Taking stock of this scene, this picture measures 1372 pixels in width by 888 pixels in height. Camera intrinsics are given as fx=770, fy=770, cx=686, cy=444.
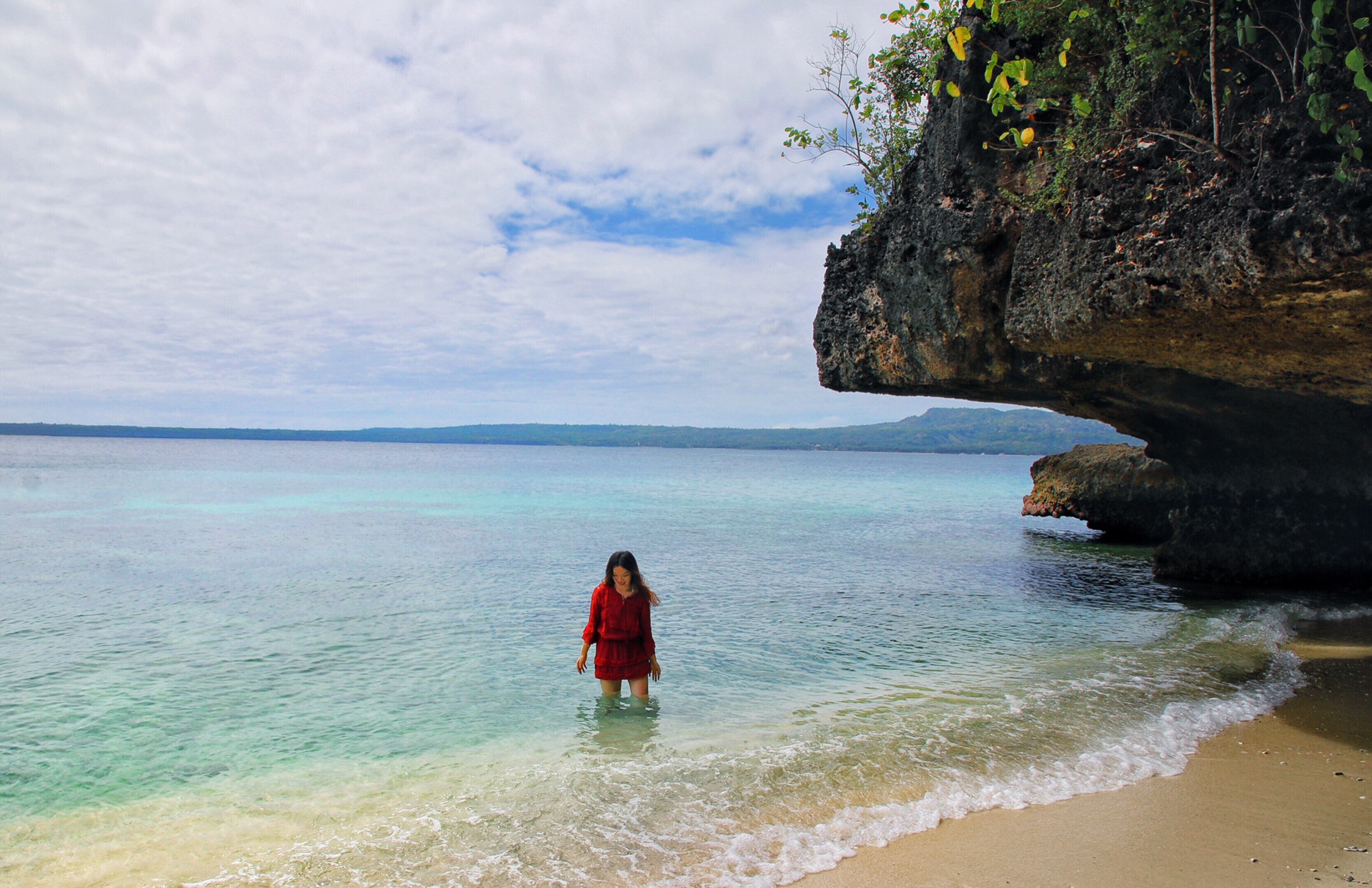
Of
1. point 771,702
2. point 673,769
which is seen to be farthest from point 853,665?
point 673,769

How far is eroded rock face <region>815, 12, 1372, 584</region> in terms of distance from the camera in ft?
20.4

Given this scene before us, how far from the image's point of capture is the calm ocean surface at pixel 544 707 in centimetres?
515

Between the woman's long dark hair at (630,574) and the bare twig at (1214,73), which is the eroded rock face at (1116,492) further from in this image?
the woman's long dark hair at (630,574)

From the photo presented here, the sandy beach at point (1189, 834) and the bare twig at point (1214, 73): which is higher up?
the bare twig at point (1214, 73)

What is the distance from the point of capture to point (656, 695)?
835 centimetres

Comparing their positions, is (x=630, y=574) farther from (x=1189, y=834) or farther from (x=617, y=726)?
(x=1189, y=834)

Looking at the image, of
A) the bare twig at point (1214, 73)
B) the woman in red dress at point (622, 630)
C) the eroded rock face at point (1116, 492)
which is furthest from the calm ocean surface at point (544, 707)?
the bare twig at point (1214, 73)

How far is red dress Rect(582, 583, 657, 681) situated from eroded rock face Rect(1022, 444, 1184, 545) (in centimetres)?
1974

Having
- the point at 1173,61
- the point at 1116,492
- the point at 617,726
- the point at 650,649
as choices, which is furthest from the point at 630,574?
the point at 1116,492

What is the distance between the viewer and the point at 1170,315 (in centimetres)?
723

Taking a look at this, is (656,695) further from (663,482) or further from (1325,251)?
(663,482)

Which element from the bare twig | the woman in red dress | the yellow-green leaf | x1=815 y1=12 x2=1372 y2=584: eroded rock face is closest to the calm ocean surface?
the woman in red dress

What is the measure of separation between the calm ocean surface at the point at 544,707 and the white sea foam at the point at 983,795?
0.02 m

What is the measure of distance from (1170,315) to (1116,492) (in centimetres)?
1806
